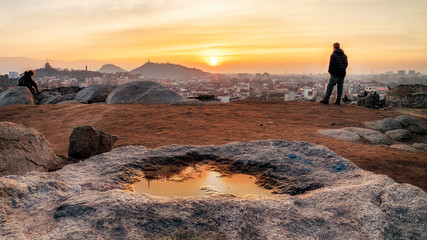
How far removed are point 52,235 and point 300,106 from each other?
37.0ft

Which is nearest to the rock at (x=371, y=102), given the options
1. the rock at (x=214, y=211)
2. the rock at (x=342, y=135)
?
the rock at (x=342, y=135)

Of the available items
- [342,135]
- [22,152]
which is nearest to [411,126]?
[342,135]

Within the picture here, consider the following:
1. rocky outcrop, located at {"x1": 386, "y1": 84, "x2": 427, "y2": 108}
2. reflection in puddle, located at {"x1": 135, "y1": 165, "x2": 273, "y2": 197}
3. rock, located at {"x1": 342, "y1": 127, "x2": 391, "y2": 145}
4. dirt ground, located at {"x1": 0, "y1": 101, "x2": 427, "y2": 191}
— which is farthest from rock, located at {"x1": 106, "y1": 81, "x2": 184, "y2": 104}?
rocky outcrop, located at {"x1": 386, "y1": 84, "x2": 427, "y2": 108}

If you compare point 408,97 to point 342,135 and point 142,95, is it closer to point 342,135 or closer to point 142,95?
point 342,135

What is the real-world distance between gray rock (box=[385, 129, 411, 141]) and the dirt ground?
31cm

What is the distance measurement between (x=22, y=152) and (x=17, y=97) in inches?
499

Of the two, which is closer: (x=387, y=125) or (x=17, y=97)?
(x=387, y=125)

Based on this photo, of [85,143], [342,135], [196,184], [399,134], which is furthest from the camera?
[399,134]

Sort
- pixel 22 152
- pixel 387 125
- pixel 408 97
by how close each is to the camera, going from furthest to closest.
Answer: pixel 408 97, pixel 387 125, pixel 22 152

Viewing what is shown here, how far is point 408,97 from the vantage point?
649 inches

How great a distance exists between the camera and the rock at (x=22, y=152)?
391cm

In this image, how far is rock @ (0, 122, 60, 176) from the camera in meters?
3.91

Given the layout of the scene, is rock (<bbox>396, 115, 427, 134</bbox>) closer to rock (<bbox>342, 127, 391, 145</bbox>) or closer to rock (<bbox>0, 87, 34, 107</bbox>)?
rock (<bbox>342, 127, 391, 145</bbox>)

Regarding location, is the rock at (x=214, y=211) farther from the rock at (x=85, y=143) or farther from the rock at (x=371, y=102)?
the rock at (x=371, y=102)
